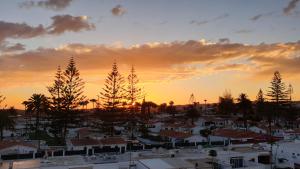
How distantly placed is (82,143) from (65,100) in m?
9.87

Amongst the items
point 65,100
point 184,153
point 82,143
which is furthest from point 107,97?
point 184,153

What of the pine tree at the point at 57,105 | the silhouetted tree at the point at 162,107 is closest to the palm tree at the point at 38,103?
the pine tree at the point at 57,105

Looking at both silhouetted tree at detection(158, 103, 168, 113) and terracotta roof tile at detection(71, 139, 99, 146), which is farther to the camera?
silhouetted tree at detection(158, 103, 168, 113)

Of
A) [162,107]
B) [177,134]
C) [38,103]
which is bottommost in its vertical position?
[177,134]

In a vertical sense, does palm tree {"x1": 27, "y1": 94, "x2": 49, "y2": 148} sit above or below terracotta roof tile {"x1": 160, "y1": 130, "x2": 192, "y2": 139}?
above

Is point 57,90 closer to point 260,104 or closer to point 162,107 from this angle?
point 260,104

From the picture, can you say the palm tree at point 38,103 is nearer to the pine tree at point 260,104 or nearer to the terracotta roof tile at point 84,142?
the terracotta roof tile at point 84,142

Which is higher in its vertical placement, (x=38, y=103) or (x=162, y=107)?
(x=38, y=103)

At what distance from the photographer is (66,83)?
38.2m

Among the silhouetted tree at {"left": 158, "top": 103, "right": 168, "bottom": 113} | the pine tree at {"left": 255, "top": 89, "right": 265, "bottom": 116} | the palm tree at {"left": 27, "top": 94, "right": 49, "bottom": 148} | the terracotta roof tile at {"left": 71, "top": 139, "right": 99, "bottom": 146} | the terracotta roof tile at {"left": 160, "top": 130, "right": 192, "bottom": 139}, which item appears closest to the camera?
the terracotta roof tile at {"left": 71, "top": 139, "right": 99, "bottom": 146}

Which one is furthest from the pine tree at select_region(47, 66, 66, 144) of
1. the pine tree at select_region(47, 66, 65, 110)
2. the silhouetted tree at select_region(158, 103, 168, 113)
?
the silhouetted tree at select_region(158, 103, 168, 113)

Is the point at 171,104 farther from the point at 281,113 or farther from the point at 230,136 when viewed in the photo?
the point at 230,136

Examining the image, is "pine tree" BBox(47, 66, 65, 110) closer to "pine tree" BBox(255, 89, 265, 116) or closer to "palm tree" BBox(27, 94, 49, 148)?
"palm tree" BBox(27, 94, 49, 148)

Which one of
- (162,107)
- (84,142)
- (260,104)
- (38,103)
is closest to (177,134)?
(84,142)
